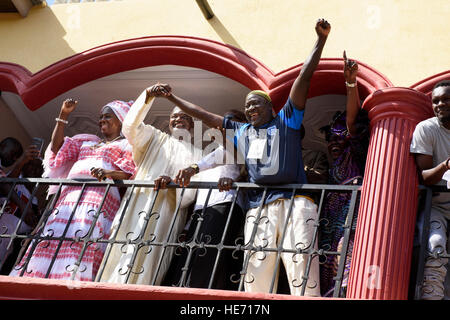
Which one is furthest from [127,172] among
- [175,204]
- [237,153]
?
[237,153]

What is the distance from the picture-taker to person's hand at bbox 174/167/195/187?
7.10 metres

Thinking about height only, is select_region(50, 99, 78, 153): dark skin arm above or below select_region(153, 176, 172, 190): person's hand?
above

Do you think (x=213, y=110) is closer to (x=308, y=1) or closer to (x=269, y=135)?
(x=308, y=1)

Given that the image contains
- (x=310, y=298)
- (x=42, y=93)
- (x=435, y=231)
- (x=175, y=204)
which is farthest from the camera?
(x=42, y=93)

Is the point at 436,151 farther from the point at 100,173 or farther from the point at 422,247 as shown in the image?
the point at 100,173

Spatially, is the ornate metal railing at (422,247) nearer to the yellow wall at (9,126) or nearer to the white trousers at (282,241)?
the white trousers at (282,241)

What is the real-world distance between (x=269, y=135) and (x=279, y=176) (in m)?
0.37

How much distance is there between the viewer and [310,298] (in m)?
5.84

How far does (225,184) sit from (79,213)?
53.9 inches

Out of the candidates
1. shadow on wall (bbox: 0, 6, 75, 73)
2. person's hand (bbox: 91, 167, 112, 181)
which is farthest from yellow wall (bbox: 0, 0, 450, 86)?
person's hand (bbox: 91, 167, 112, 181)

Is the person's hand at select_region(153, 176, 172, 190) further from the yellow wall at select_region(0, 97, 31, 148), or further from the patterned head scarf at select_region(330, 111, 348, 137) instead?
the yellow wall at select_region(0, 97, 31, 148)

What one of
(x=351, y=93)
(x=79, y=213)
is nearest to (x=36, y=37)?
(x=79, y=213)

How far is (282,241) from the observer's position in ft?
21.3

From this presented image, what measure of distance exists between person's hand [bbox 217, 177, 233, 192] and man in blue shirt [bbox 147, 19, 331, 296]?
7.6 inches
